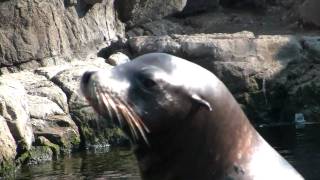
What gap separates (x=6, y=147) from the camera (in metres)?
11.6

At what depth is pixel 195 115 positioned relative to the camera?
357 cm

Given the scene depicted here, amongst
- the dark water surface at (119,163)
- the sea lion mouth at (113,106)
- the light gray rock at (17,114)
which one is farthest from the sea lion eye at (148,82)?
the light gray rock at (17,114)

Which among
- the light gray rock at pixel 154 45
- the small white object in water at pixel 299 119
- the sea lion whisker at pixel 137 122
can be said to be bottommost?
the small white object in water at pixel 299 119

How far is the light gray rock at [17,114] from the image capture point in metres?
11.8

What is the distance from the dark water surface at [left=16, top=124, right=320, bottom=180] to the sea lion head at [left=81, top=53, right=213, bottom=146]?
21.4ft

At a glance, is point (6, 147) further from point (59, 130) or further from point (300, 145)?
point (300, 145)

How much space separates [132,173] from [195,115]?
7.38 meters

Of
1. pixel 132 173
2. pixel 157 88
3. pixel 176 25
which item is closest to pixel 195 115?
pixel 157 88

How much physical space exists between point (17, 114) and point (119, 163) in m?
1.67

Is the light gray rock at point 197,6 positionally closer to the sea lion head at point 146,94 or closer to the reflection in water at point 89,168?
the reflection in water at point 89,168

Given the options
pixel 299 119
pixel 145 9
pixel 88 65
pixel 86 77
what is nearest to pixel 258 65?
pixel 299 119

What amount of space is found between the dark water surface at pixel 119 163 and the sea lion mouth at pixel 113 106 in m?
6.62

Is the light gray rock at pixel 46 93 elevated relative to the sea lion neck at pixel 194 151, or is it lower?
lower

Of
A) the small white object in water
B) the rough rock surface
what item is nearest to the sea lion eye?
the small white object in water
